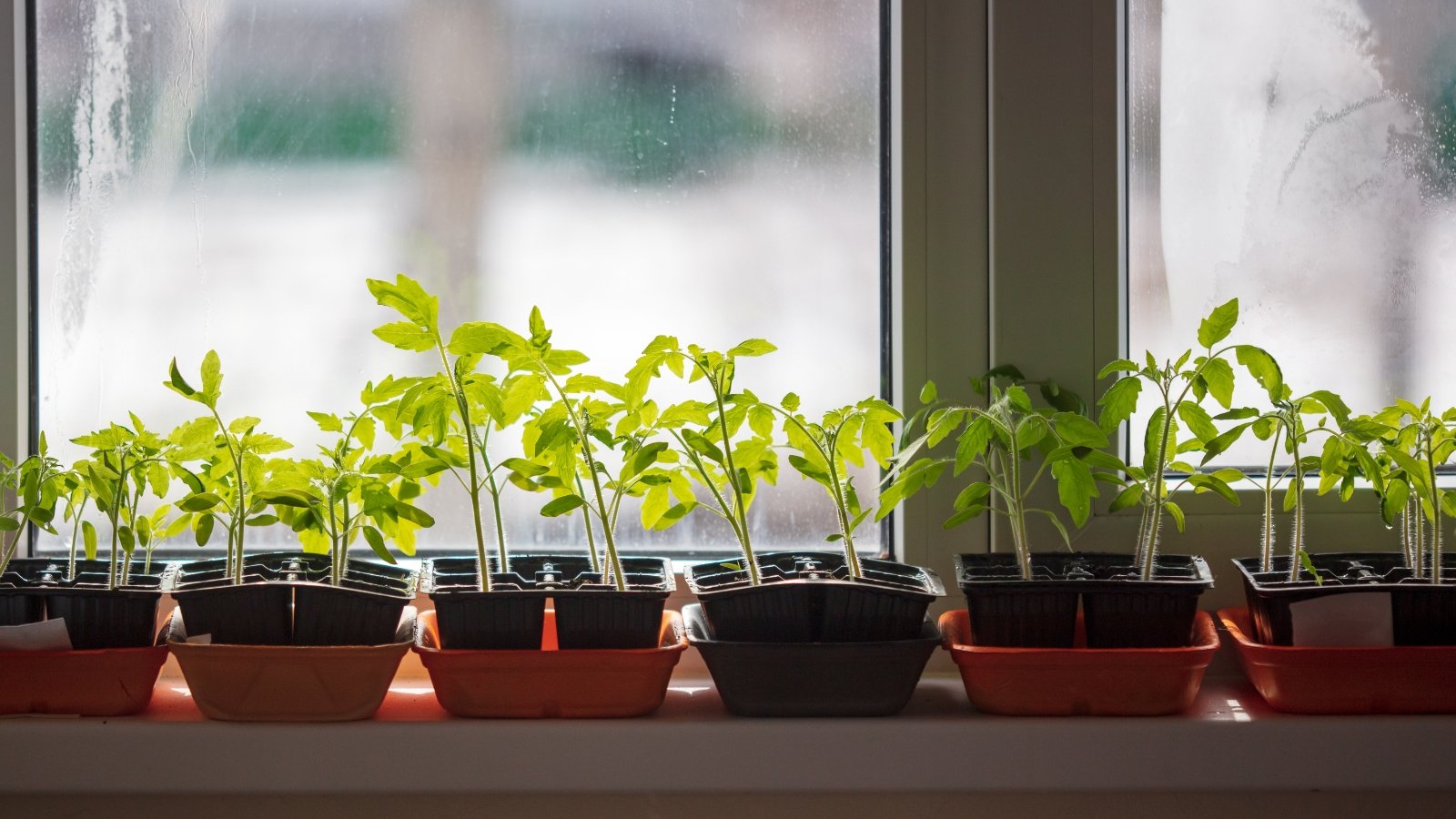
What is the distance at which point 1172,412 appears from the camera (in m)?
1.07

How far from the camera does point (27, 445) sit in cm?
125

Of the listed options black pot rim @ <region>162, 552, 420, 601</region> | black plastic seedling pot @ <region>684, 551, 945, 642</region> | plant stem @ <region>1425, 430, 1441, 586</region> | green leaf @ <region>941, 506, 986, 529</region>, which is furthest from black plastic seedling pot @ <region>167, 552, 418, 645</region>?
plant stem @ <region>1425, 430, 1441, 586</region>

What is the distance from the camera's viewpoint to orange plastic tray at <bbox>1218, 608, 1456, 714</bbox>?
1005 mm

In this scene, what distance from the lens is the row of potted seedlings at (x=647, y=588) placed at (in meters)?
1.01

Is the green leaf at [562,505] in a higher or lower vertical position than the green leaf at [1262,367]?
lower

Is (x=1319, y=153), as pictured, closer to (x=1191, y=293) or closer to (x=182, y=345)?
(x=1191, y=293)

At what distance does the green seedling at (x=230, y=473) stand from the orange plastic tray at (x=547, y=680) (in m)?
0.21

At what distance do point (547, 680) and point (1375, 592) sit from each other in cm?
78

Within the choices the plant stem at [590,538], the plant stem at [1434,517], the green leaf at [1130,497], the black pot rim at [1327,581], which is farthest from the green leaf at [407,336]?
the plant stem at [1434,517]

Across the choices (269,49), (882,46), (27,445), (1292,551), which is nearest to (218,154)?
(269,49)

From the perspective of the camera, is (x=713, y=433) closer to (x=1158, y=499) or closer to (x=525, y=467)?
(x=525, y=467)

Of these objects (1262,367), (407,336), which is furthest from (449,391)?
(1262,367)

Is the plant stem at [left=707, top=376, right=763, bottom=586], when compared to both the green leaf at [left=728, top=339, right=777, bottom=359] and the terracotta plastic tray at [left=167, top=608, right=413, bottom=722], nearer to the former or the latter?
the green leaf at [left=728, top=339, right=777, bottom=359]

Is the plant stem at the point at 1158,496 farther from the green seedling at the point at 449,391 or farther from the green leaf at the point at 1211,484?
the green seedling at the point at 449,391
